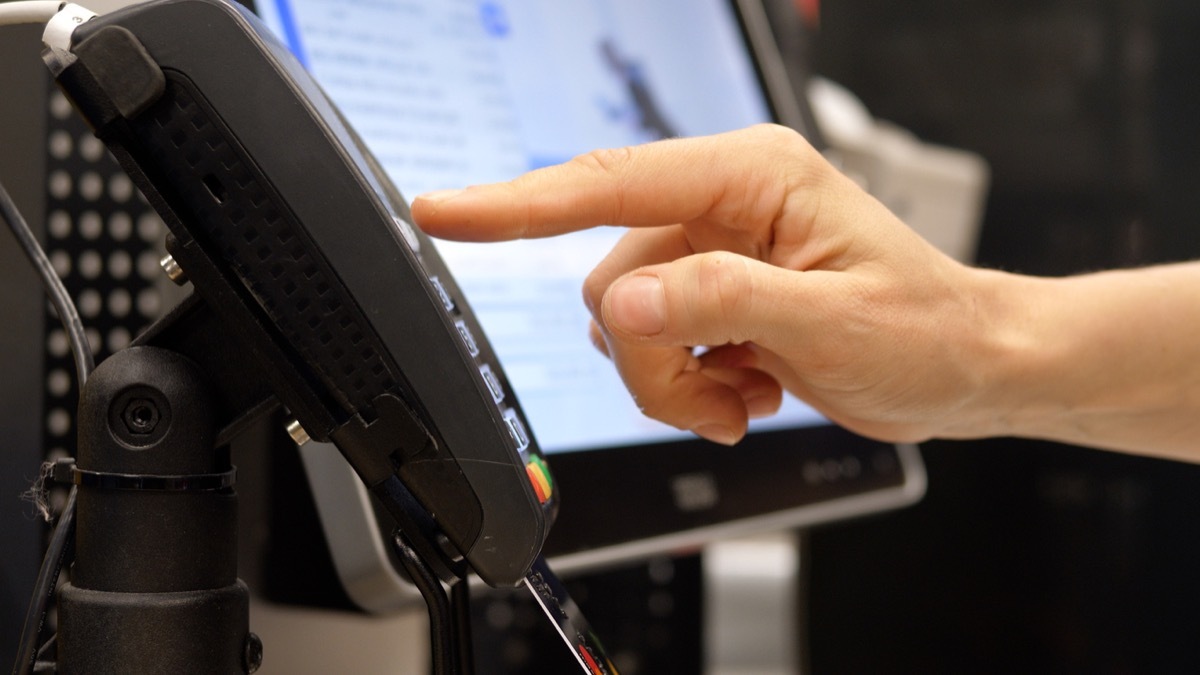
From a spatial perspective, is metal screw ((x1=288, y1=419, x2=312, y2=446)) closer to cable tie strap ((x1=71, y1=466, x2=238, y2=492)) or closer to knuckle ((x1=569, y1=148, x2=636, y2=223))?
cable tie strap ((x1=71, y1=466, x2=238, y2=492))

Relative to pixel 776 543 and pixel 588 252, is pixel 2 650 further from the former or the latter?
pixel 776 543

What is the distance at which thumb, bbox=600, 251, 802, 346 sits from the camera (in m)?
0.40

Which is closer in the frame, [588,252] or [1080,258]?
[588,252]

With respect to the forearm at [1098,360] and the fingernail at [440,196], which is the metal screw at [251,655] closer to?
the fingernail at [440,196]

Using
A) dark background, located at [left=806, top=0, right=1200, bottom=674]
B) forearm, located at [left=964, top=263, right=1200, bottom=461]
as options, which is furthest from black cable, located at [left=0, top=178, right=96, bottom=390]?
dark background, located at [left=806, top=0, right=1200, bottom=674]

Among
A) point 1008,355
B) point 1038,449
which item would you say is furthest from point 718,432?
point 1038,449

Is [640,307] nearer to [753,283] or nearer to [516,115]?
[753,283]

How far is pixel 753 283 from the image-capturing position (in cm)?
40

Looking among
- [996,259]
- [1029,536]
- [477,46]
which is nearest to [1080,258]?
[996,259]

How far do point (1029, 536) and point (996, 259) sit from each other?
0.48 meters

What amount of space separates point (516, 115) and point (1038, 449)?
1449 mm

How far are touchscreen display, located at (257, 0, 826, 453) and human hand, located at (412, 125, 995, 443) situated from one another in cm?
6

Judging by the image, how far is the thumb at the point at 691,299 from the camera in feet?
1.31

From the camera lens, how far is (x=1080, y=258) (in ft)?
5.99
